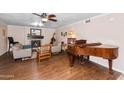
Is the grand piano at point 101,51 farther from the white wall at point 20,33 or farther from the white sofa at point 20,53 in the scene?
the white wall at point 20,33

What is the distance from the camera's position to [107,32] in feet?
13.0

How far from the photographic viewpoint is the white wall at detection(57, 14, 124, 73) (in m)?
3.45

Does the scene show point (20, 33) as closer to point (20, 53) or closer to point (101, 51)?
point (20, 53)

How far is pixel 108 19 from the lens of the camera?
388 cm

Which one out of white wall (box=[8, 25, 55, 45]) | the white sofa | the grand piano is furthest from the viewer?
white wall (box=[8, 25, 55, 45])

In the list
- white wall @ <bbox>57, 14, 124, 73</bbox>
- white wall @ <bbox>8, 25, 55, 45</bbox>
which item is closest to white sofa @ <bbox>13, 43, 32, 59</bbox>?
white wall @ <bbox>57, 14, 124, 73</bbox>

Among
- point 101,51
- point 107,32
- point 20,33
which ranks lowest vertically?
point 101,51

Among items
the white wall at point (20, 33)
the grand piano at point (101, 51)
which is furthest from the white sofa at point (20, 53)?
the white wall at point (20, 33)

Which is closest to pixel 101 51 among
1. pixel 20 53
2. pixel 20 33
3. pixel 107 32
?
pixel 107 32

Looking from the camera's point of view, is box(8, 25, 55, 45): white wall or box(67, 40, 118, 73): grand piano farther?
box(8, 25, 55, 45): white wall

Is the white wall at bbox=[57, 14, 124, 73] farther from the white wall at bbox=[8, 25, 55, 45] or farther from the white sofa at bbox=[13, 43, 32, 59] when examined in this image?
the white wall at bbox=[8, 25, 55, 45]

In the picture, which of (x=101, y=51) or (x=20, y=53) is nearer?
(x=101, y=51)
